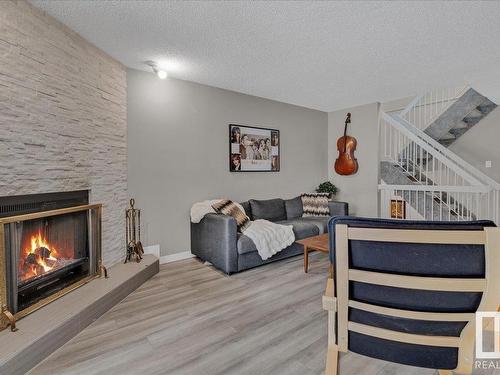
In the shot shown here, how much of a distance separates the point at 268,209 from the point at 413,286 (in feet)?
10.9

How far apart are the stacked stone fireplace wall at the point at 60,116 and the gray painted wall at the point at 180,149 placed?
0.25 meters

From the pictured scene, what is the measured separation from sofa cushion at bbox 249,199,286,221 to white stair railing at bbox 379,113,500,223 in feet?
6.10

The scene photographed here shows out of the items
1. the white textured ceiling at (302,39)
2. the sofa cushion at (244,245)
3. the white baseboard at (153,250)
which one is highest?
the white textured ceiling at (302,39)

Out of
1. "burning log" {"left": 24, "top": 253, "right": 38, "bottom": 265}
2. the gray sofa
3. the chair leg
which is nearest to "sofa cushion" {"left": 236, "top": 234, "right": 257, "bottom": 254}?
the gray sofa

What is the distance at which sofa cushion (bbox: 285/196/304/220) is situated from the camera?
15.0 ft

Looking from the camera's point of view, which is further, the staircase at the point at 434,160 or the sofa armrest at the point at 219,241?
the staircase at the point at 434,160

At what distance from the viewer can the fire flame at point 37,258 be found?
193 cm

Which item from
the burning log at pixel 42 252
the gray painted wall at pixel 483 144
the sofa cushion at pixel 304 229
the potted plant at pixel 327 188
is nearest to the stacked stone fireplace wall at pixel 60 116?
the burning log at pixel 42 252

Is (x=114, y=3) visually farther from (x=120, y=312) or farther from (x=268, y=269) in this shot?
(x=268, y=269)

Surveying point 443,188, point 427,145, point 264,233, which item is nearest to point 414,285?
point 264,233

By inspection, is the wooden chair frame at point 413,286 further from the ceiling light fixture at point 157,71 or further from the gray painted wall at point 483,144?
the gray painted wall at point 483,144

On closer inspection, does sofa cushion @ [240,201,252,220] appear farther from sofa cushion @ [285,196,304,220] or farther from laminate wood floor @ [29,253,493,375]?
laminate wood floor @ [29,253,493,375]

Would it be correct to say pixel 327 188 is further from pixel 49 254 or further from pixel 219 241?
pixel 49 254

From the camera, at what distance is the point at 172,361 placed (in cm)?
163
